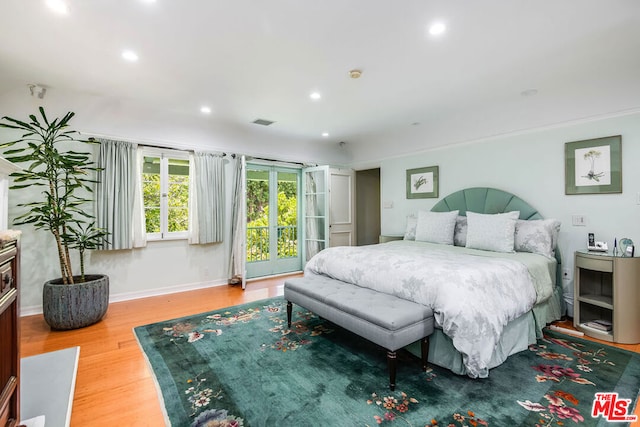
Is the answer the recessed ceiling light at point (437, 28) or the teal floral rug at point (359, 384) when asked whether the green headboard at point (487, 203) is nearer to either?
the teal floral rug at point (359, 384)

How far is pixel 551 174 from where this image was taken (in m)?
3.55

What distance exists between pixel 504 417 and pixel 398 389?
60cm

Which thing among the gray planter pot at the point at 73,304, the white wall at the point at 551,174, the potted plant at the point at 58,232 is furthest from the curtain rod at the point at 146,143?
the white wall at the point at 551,174

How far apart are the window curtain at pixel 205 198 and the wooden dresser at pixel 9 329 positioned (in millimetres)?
3120

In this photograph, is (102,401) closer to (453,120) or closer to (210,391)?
(210,391)

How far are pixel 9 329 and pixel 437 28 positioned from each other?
3074 mm

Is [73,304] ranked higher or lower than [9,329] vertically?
lower

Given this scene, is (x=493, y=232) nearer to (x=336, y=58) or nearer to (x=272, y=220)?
(x=336, y=58)

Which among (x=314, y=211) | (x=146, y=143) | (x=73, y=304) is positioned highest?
(x=146, y=143)

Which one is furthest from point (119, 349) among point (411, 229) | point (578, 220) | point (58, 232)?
point (578, 220)

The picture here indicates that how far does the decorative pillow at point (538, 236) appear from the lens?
321 cm

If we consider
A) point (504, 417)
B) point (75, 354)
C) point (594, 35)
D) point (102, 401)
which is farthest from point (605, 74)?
point (75, 354)

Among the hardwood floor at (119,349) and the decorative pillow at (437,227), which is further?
the decorative pillow at (437,227)

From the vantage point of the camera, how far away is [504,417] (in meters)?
1.73
